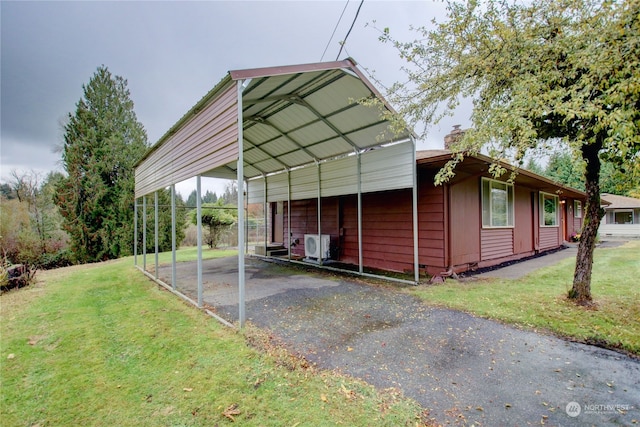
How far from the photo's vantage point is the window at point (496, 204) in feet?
26.0

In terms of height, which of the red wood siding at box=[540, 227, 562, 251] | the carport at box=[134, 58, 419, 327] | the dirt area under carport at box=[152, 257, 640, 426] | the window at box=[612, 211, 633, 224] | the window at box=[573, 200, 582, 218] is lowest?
the dirt area under carport at box=[152, 257, 640, 426]

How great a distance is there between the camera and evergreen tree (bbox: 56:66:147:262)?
1297cm

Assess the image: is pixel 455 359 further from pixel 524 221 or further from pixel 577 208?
pixel 577 208

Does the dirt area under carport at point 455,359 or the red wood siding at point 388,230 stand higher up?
the red wood siding at point 388,230

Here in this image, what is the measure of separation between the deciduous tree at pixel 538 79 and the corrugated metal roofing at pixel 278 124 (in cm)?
107

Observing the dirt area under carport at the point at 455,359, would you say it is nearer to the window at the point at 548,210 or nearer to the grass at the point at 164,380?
the grass at the point at 164,380

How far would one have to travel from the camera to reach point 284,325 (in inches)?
151

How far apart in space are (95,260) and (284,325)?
13795 millimetres

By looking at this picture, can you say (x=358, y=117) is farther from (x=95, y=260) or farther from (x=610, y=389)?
(x=95, y=260)

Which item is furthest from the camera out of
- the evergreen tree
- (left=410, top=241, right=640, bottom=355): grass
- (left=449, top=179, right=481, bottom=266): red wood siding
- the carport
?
the evergreen tree

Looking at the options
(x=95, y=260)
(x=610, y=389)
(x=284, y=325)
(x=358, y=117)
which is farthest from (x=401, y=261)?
(x=95, y=260)

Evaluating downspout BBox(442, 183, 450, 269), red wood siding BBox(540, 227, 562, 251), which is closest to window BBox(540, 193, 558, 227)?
red wood siding BBox(540, 227, 562, 251)

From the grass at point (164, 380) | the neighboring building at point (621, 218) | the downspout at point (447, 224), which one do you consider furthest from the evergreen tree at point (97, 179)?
the neighboring building at point (621, 218)

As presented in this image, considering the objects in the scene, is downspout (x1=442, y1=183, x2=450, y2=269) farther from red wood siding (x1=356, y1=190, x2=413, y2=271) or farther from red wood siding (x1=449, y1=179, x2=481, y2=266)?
red wood siding (x1=356, y1=190, x2=413, y2=271)
